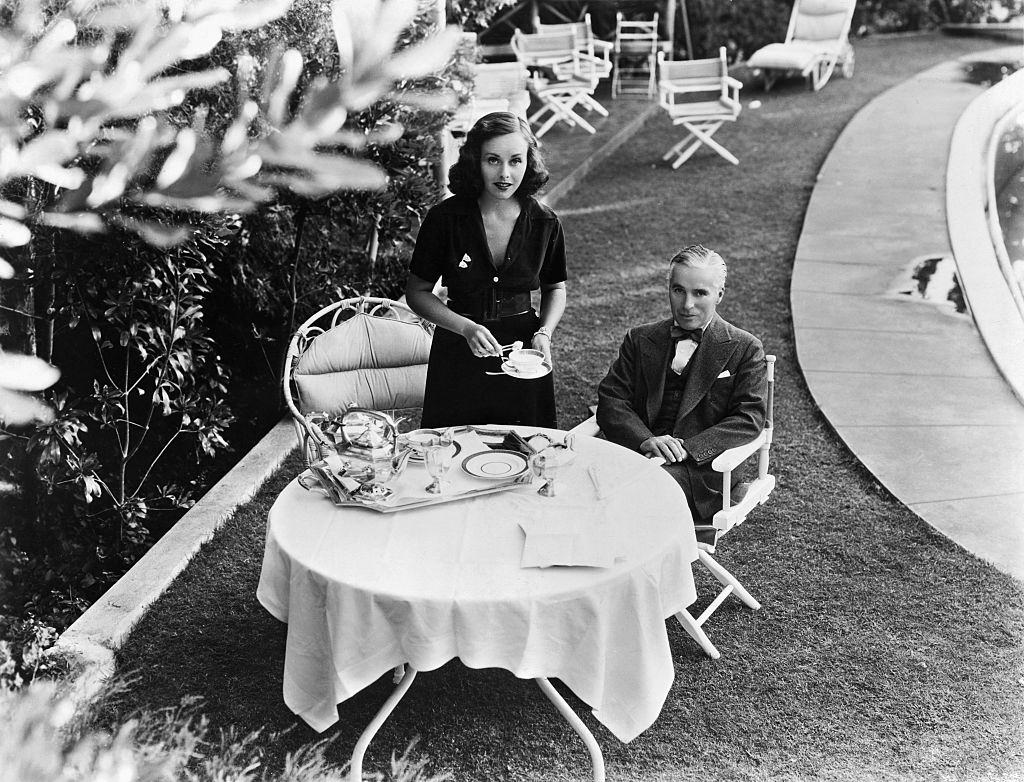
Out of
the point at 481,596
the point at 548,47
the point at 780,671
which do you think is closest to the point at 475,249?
the point at 481,596

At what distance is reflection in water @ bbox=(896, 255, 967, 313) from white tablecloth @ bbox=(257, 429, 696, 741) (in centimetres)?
463

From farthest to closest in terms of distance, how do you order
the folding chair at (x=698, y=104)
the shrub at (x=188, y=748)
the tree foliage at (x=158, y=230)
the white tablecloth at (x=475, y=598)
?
the folding chair at (x=698, y=104)
the shrub at (x=188, y=748)
the white tablecloth at (x=475, y=598)
the tree foliage at (x=158, y=230)

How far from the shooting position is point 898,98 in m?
12.7

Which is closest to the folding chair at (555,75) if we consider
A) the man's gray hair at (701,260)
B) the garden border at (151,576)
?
the garden border at (151,576)

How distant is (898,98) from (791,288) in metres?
6.63

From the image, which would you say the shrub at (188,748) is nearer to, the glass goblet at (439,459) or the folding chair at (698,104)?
the glass goblet at (439,459)

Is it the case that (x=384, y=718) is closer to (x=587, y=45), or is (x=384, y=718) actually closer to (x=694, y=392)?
(x=694, y=392)

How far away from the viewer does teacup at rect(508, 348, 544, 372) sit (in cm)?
354

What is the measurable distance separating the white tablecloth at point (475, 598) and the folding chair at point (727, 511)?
0.38 meters

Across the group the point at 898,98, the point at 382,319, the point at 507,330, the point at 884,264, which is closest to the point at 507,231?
the point at 507,330

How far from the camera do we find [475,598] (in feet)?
9.07

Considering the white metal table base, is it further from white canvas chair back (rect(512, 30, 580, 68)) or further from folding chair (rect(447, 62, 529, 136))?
white canvas chair back (rect(512, 30, 580, 68))

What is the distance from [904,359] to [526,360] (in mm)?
3435

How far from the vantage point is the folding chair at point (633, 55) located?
13680mm
